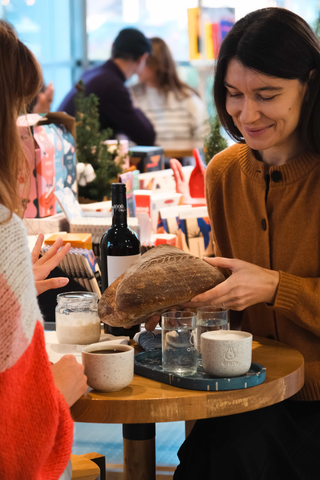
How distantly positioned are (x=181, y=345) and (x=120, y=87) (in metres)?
3.89

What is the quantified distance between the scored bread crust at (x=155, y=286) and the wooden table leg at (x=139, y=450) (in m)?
0.29

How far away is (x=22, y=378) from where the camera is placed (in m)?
0.91

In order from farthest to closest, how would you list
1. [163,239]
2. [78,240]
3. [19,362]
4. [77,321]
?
[163,239]
[78,240]
[77,321]
[19,362]

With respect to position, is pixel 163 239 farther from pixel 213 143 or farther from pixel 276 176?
pixel 213 143

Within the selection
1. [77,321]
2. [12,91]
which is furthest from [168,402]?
[12,91]

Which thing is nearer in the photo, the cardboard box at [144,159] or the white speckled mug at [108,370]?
the white speckled mug at [108,370]

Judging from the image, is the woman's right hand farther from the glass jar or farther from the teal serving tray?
the glass jar

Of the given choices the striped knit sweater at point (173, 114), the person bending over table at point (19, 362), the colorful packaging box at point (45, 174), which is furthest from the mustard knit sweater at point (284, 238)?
the striped knit sweater at point (173, 114)

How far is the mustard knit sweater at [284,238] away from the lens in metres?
1.36

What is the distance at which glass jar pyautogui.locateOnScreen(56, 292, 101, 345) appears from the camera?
132cm

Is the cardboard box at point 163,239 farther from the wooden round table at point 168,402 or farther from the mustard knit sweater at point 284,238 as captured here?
the wooden round table at point 168,402

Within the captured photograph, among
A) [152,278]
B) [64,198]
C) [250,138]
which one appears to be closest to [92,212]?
[64,198]

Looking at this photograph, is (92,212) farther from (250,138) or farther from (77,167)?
(250,138)

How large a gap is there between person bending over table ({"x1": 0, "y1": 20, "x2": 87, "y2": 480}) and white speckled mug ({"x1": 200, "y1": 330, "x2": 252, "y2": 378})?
0.26m
